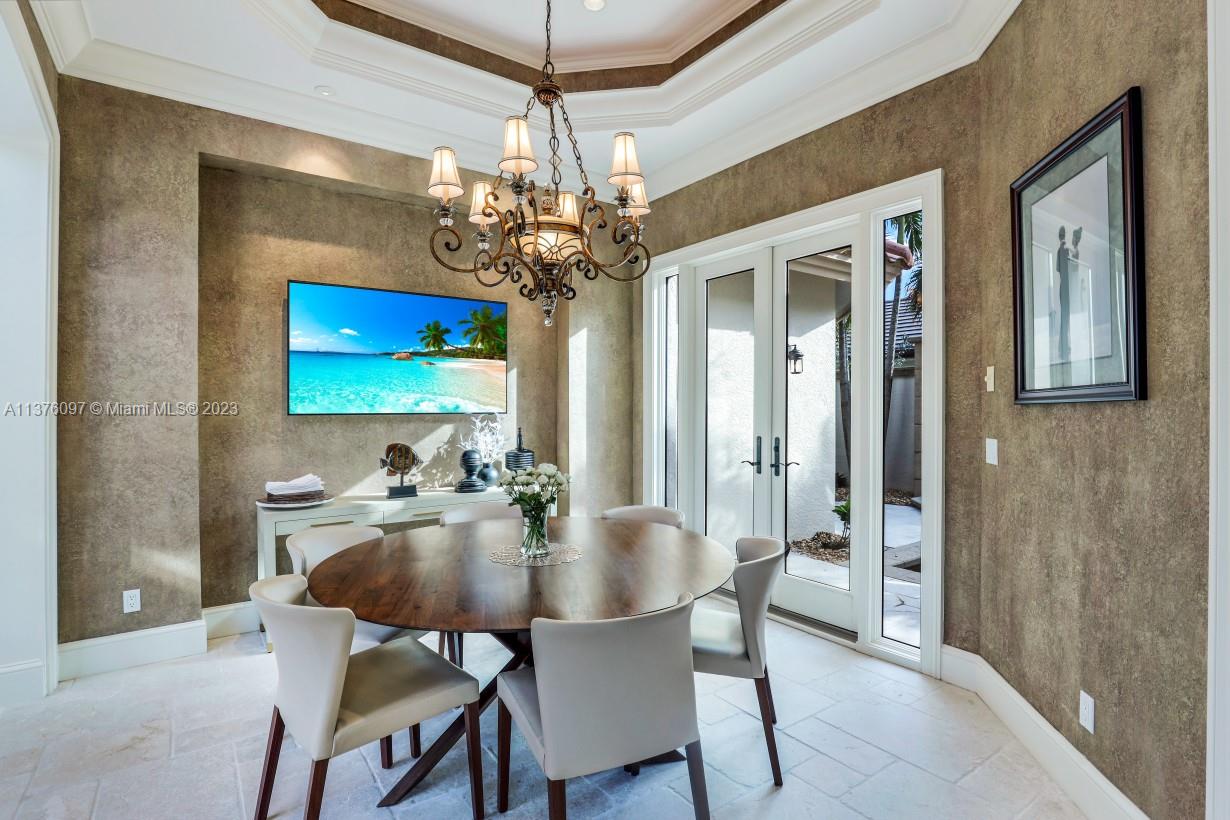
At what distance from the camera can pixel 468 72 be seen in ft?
10.5

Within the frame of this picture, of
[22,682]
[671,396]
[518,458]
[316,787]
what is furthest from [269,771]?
[671,396]

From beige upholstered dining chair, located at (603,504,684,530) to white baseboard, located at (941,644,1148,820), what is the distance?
137 centimetres

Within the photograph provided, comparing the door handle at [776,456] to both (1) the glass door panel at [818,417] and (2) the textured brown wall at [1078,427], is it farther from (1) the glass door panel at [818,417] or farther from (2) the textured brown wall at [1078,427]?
(2) the textured brown wall at [1078,427]

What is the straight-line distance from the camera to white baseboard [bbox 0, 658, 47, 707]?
2.60 meters

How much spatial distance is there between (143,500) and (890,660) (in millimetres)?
3760

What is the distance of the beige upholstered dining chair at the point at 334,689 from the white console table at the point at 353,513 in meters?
1.48

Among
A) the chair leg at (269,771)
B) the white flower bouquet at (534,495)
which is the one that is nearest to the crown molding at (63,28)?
the white flower bouquet at (534,495)

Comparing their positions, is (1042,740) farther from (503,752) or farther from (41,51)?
(41,51)

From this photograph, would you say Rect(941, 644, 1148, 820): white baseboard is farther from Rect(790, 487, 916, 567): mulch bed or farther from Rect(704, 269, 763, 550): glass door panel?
Rect(704, 269, 763, 550): glass door panel

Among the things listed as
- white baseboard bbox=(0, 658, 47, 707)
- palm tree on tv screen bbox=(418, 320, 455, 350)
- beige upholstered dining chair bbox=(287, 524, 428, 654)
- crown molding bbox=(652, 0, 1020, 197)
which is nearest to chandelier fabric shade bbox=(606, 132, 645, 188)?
crown molding bbox=(652, 0, 1020, 197)

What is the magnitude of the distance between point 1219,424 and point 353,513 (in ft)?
11.8

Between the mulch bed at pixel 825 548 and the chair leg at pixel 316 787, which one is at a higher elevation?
the mulch bed at pixel 825 548

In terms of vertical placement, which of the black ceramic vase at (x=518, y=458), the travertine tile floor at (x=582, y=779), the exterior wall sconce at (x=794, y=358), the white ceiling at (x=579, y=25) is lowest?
the travertine tile floor at (x=582, y=779)

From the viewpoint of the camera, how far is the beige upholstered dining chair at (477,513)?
3215mm
